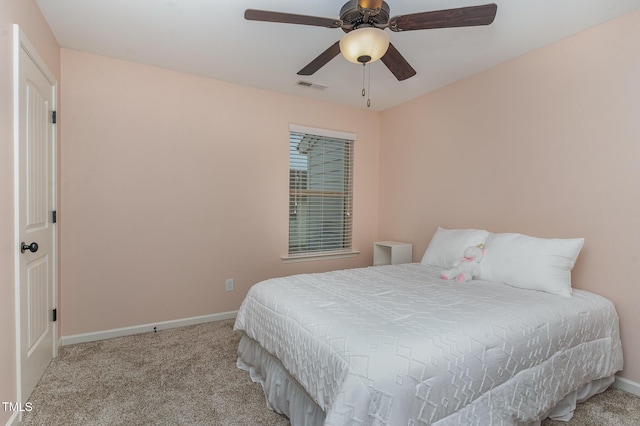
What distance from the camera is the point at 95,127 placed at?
2748 millimetres

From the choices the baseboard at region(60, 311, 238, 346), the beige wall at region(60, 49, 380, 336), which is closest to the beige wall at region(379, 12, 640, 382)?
the beige wall at region(60, 49, 380, 336)

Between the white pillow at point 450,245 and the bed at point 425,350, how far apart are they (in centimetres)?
35

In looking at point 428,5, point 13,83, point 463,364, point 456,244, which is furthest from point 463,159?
point 13,83

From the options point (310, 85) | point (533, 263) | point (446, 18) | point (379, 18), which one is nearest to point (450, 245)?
point (533, 263)

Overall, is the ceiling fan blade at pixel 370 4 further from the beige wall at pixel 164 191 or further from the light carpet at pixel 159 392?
the light carpet at pixel 159 392

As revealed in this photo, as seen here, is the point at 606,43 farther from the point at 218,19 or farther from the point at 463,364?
the point at 218,19

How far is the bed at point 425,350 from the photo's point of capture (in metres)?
1.22

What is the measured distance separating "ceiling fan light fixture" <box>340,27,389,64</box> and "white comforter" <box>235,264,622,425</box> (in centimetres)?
142

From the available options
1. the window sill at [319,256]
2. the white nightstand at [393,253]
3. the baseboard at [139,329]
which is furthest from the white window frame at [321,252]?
the baseboard at [139,329]

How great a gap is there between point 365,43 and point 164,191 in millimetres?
2321

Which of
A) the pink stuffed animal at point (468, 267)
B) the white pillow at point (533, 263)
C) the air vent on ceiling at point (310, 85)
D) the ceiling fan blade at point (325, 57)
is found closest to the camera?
the ceiling fan blade at point (325, 57)

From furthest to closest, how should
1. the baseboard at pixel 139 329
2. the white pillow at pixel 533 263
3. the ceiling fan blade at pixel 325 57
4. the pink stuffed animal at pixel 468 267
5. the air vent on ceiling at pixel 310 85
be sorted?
1. the air vent on ceiling at pixel 310 85
2. the baseboard at pixel 139 329
3. the pink stuffed animal at pixel 468 267
4. the white pillow at pixel 533 263
5. the ceiling fan blade at pixel 325 57

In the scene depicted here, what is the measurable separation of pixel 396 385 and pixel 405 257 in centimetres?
264

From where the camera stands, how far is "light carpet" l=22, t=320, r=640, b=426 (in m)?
1.76
